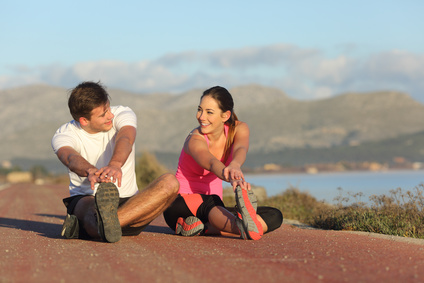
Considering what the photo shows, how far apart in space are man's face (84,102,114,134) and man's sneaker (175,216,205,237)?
47.0 inches

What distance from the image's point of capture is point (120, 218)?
5801 millimetres

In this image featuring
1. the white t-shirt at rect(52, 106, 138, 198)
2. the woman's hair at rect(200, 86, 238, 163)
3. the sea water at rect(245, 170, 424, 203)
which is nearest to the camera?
the white t-shirt at rect(52, 106, 138, 198)

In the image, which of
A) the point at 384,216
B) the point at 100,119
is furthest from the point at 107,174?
the point at 384,216

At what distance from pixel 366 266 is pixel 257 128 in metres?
112

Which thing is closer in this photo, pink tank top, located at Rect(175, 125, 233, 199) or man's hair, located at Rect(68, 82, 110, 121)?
man's hair, located at Rect(68, 82, 110, 121)

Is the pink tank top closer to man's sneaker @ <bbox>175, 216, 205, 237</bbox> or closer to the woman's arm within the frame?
the woman's arm

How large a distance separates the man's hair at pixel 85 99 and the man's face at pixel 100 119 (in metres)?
0.04

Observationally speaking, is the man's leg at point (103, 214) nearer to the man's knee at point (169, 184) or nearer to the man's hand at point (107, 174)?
the man's hand at point (107, 174)

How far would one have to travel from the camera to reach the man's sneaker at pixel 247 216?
5.67m

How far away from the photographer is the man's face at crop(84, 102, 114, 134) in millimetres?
6062

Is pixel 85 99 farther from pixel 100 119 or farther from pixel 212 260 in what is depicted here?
pixel 212 260

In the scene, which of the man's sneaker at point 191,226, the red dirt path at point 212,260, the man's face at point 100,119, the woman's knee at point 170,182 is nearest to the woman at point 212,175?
the man's sneaker at point 191,226

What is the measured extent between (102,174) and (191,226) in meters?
1.26

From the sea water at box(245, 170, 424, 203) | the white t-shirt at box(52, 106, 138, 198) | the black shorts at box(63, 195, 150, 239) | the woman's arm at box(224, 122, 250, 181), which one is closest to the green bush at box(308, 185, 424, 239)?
the sea water at box(245, 170, 424, 203)
